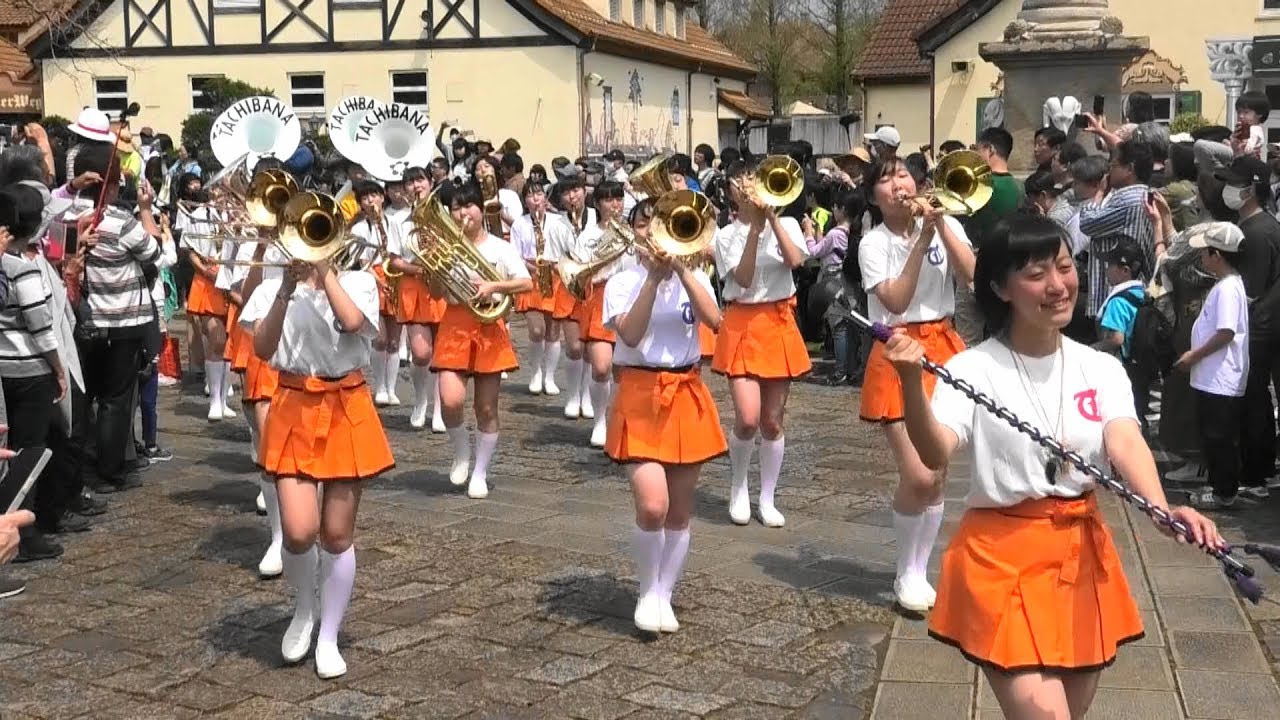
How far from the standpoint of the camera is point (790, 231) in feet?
26.7

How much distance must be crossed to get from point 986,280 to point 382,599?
149 inches

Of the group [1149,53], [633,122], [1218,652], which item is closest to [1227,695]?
[1218,652]

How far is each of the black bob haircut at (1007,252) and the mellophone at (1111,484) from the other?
0.26 meters

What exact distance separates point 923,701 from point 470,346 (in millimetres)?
4369

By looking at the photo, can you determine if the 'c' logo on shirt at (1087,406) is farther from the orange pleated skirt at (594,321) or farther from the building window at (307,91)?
the building window at (307,91)

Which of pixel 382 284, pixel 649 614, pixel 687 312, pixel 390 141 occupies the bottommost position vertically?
pixel 649 614

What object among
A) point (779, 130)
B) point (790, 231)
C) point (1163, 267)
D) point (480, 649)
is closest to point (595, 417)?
point (790, 231)

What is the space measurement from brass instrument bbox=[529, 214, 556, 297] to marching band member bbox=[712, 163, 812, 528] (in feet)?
13.0

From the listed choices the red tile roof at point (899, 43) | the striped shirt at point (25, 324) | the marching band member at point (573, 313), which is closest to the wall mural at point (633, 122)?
the red tile roof at point (899, 43)

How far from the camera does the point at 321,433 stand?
5.75m

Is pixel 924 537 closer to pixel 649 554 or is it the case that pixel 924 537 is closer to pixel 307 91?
pixel 649 554

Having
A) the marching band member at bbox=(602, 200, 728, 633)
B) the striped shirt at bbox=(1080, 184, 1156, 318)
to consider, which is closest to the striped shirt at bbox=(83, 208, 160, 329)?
the marching band member at bbox=(602, 200, 728, 633)

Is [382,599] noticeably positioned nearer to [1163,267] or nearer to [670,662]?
[670,662]

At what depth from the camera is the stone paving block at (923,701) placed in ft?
17.1
